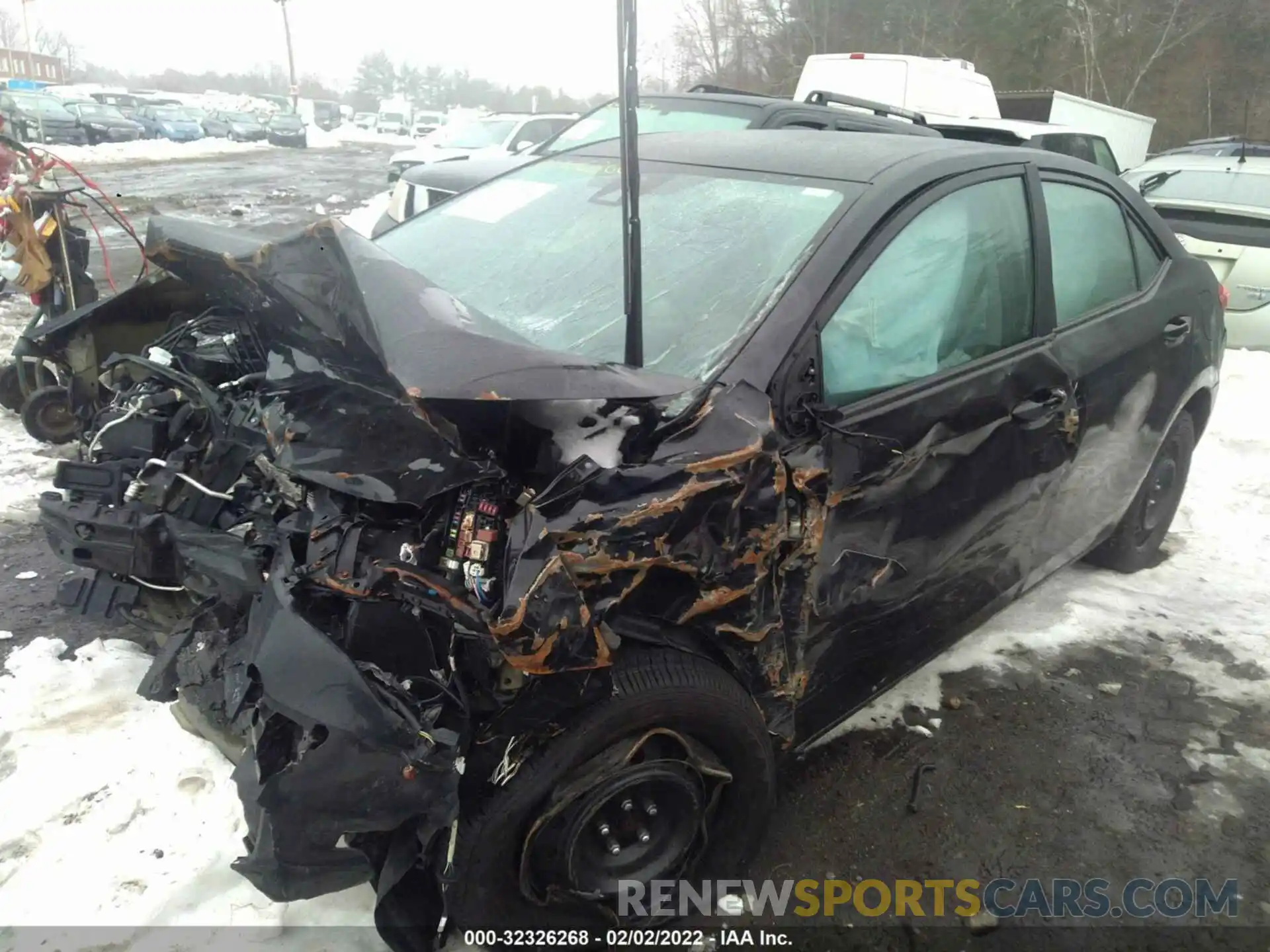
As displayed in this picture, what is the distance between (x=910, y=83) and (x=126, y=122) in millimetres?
29683

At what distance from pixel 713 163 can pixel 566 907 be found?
2.19 meters

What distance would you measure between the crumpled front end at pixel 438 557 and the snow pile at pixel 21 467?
8.66 feet

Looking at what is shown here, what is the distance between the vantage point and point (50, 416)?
4371 mm

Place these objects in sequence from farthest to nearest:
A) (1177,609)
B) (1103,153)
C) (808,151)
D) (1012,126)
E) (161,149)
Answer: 1. (161,149)
2. (1103,153)
3. (1012,126)
4. (1177,609)
5. (808,151)

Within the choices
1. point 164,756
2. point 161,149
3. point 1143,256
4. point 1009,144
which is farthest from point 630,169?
point 161,149

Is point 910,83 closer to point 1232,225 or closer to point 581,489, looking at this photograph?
point 1232,225

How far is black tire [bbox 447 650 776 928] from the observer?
184 cm

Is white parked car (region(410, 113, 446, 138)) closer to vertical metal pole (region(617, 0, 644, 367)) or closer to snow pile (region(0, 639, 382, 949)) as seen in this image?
snow pile (region(0, 639, 382, 949))

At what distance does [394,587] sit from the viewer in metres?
1.77

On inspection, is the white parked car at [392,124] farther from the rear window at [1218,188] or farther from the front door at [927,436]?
the front door at [927,436]

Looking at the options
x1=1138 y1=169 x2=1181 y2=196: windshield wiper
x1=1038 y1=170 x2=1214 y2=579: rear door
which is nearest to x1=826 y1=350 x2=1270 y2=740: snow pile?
x1=1038 y1=170 x2=1214 y2=579: rear door

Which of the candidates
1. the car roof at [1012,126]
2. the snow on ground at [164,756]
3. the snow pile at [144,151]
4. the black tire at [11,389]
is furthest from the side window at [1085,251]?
the snow pile at [144,151]

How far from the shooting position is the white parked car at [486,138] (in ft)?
41.4

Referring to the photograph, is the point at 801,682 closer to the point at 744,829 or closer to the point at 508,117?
the point at 744,829
